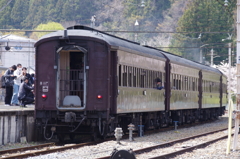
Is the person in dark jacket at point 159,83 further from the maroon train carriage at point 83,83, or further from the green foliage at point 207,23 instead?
the green foliage at point 207,23

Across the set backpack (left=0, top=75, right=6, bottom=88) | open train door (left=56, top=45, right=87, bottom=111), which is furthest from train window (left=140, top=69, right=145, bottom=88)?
backpack (left=0, top=75, right=6, bottom=88)

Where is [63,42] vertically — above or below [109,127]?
above

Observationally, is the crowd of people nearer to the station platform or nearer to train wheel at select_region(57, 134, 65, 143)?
the station platform

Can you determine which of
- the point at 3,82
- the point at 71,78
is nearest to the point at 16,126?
the point at 71,78

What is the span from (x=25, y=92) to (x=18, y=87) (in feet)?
4.31

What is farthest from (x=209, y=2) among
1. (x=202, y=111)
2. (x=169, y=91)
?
(x=169, y=91)

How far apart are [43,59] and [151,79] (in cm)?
528

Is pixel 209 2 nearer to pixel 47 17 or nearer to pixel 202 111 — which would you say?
pixel 47 17

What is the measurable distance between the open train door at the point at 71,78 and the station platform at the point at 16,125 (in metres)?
1.44

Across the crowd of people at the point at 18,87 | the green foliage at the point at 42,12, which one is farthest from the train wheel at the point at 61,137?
the green foliage at the point at 42,12

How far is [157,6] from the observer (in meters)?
99.1

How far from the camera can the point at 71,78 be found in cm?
1493

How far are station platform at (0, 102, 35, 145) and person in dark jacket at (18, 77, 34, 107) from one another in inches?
55.5

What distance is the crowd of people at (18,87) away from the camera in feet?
56.6
